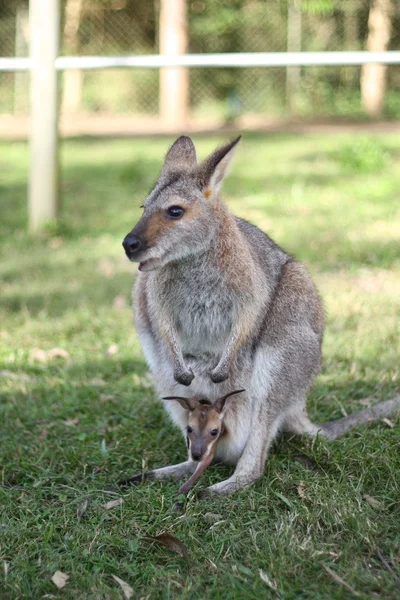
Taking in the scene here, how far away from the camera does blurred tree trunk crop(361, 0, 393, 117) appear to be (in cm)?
1355

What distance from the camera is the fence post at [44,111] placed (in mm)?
6195

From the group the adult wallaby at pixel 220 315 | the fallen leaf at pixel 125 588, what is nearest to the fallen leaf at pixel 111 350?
the adult wallaby at pixel 220 315

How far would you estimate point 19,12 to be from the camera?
1452cm

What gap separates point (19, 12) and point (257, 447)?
13521 millimetres

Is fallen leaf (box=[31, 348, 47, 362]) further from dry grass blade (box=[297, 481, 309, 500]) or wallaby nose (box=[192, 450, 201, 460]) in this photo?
dry grass blade (box=[297, 481, 309, 500])

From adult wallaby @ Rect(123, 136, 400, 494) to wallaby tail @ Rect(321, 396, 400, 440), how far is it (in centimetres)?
14

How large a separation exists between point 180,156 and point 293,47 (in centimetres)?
1127

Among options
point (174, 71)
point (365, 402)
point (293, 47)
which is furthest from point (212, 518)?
point (293, 47)

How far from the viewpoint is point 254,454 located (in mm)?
2754

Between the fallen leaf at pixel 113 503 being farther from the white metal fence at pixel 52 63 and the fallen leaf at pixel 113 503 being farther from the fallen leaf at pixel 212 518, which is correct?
the white metal fence at pixel 52 63

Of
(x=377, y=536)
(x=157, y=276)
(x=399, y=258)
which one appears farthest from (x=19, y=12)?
(x=377, y=536)

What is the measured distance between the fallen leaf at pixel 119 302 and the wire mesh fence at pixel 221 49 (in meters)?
9.26

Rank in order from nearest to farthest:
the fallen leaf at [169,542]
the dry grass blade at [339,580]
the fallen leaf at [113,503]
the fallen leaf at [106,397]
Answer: the dry grass blade at [339,580]
the fallen leaf at [169,542]
the fallen leaf at [113,503]
the fallen leaf at [106,397]

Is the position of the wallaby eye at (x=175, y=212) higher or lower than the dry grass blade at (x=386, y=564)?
higher
